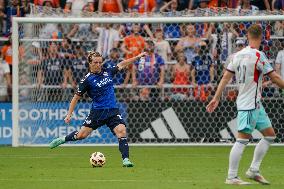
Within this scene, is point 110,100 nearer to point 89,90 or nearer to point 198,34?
point 89,90

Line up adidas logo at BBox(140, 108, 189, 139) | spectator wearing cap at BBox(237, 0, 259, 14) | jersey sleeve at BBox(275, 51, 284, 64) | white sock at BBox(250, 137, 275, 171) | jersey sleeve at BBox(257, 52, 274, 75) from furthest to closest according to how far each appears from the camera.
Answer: spectator wearing cap at BBox(237, 0, 259, 14) → adidas logo at BBox(140, 108, 189, 139) → jersey sleeve at BBox(275, 51, 284, 64) → white sock at BBox(250, 137, 275, 171) → jersey sleeve at BBox(257, 52, 274, 75)

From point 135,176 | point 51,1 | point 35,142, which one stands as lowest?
point 35,142

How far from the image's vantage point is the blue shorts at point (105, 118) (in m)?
15.1

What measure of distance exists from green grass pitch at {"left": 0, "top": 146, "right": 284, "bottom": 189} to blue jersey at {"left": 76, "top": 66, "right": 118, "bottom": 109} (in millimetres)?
1049

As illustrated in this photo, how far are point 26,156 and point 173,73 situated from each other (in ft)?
14.7

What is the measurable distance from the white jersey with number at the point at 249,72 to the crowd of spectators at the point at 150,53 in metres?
8.20

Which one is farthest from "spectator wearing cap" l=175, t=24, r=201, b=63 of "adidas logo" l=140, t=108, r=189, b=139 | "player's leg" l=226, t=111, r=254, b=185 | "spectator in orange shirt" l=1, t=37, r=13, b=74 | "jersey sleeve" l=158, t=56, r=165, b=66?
"player's leg" l=226, t=111, r=254, b=185

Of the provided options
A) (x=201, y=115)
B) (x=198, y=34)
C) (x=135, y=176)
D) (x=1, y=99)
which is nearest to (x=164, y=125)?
(x=201, y=115)

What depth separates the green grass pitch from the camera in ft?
38.2

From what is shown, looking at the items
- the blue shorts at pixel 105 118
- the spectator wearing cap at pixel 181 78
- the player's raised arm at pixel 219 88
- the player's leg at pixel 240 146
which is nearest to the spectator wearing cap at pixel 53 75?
the spectator wearing cap at pixel 181 78

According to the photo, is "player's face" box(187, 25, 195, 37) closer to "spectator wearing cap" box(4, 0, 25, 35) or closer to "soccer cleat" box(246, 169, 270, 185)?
"spectator wearing cap" box(4, 0, 25, 35)

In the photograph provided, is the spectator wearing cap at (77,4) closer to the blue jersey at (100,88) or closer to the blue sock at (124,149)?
the blue jersey at (100,88)

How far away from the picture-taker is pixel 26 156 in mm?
17109

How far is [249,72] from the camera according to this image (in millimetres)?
11352
